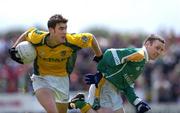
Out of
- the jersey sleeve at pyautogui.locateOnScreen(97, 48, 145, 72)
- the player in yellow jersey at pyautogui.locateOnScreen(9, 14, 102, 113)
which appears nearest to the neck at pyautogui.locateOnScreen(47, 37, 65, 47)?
the player in yellow jersey at pyautogui.locateOnScreen(9, 14, 102, 113)

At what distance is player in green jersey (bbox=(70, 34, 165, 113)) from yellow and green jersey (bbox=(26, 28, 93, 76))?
1.70 ft

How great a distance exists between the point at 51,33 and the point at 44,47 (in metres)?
0.25

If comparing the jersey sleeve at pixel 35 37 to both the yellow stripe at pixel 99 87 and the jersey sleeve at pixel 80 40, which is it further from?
the yellow stripe at pixel 99 87

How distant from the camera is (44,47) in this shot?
11523mm

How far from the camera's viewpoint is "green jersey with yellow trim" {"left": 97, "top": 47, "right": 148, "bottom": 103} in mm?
11742

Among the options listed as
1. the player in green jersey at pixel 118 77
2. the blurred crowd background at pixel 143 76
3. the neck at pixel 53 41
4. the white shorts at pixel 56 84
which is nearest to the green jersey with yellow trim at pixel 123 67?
the player in green jersey at pixel 118 77

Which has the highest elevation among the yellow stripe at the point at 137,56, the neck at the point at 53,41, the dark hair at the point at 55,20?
the dark hair at the point at 55,20

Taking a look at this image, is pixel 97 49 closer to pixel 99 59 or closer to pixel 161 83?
pixel 99 59

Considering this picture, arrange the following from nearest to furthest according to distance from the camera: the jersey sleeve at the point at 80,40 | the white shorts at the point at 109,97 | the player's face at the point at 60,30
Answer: the player's face at the point at 60,30 → the jersey sleeve at the point at 80,40 → the white shorts at the point at 109,97

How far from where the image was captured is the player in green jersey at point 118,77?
38.6 feet

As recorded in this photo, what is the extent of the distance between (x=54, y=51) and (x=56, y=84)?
1.92 ft

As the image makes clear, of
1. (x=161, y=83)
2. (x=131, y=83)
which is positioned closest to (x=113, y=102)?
(x=131, y=83)

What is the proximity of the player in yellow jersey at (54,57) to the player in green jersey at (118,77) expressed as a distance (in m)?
0.26

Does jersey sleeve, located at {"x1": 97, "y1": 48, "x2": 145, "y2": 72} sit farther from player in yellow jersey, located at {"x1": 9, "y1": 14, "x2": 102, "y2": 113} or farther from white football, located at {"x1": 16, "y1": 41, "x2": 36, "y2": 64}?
white football, located at {"x1": 16, "y1": 41, "x2": 36, "y2": 64}
